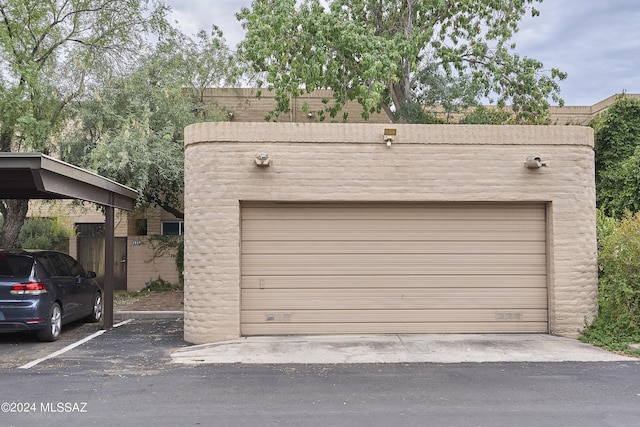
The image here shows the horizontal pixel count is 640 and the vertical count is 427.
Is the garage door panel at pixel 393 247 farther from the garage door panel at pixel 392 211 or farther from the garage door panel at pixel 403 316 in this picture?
the garage door panel at pixel 403 316

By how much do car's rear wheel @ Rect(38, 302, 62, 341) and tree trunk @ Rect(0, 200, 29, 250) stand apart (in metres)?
5.83

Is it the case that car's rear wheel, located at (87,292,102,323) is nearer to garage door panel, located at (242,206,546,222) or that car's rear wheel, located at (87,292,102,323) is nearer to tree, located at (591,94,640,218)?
garage door panel, located at (242,206,546,222)

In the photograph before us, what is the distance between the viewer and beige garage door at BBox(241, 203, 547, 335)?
30.1ft

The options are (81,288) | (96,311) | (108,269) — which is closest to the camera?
(81,288)

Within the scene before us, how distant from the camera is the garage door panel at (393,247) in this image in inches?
363

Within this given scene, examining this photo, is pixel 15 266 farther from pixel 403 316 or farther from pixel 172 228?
pixel 172 228

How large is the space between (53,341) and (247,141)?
475cm

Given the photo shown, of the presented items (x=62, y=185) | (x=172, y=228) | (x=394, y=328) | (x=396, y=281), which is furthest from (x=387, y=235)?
(x=172, y=228)

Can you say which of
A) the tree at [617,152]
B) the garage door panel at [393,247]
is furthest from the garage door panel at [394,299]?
the tree at [617,152]

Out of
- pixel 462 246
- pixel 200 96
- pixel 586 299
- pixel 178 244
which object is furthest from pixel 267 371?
pixel 200 96

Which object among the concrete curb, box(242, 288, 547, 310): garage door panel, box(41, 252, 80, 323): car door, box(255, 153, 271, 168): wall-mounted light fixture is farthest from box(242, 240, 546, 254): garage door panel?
the concrete curb

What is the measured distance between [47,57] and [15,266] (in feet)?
24.9

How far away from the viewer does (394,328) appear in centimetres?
920

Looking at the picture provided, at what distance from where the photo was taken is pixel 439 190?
9.12 m
